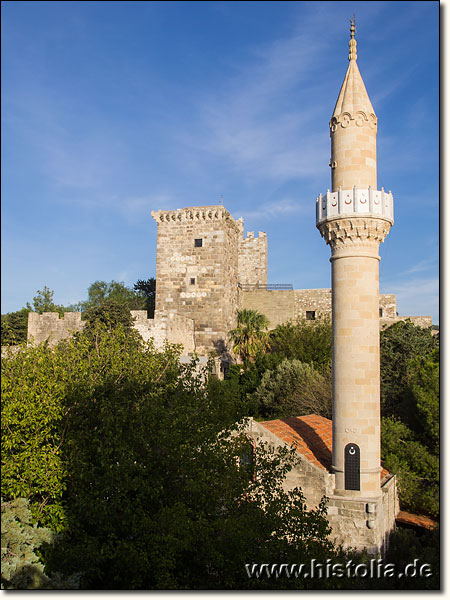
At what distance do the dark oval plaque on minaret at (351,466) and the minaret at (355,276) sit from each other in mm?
23

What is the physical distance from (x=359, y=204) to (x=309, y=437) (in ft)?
22.5

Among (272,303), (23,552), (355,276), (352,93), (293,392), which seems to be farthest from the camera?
(272,303)

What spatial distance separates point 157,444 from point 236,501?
6.70ft

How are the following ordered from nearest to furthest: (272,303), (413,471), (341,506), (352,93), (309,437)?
(341,506), (352,93), (309,437), (413,471), (272,303)

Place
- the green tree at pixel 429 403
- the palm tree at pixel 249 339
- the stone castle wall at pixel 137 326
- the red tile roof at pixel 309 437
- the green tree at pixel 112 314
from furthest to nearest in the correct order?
the palm tree at pixel 249 339
the stone castle wall at pixel 137 326
the green tree at pixel 112 314
the green tree at pixel 429 403
the red tile roof at pixel 309 437

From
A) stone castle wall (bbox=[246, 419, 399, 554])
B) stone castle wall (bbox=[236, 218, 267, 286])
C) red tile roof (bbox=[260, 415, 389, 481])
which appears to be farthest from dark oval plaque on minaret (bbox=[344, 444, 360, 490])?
stone castle wall (bbox=[236, 218, 267, 286])

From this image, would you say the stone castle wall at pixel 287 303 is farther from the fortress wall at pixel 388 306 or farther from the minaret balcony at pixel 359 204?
the minaret balcony at pixel 359 204

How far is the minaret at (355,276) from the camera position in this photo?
1315 centimetres

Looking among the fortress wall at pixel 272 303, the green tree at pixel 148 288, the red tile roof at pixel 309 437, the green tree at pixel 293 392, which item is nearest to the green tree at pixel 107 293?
the green tree at pixel 148 288

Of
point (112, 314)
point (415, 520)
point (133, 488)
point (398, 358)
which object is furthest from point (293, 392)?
point (133, 488)

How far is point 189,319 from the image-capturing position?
34156 millimetres

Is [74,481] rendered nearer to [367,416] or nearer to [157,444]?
[157,444]

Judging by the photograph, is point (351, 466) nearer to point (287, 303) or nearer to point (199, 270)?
point (199, 270)

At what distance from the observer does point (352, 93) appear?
14.1m
